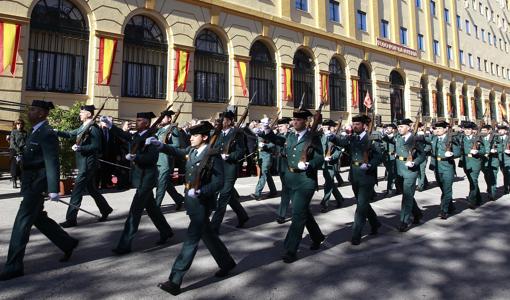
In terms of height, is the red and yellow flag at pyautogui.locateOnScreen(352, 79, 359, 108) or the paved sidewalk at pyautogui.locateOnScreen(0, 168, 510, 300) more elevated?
the red and yellow flag at pyautogui.locateOnScreen(352, 79, 359, 108)

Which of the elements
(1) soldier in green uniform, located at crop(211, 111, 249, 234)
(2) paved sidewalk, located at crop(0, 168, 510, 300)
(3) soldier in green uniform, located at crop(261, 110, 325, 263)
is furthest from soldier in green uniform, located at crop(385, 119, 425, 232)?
(1) soldier in green uniform, located at crop(211, 111, 249, 234)

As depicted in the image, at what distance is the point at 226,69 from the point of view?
60.4ft

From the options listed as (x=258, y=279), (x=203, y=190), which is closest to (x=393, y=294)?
(x=258, y=279)

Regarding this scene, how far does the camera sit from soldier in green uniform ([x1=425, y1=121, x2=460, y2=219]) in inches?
277

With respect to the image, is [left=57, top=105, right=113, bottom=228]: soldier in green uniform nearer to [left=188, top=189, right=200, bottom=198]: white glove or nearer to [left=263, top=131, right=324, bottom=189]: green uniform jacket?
[left=188, top=189, right=200, bottom=198]: white glove

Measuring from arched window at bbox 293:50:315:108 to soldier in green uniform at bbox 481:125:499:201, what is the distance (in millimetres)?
12582

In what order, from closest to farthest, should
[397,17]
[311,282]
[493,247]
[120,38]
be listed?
[311,282] < [493,247] < [120,38] < [397,17]

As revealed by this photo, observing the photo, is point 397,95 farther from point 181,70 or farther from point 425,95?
point 181,70

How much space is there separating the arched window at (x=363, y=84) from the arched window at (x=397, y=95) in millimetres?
2652

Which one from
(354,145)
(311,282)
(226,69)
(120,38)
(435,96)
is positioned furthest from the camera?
(435,96)

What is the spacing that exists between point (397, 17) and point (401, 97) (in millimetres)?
6125

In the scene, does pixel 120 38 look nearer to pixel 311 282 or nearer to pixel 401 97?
pixel 311 282

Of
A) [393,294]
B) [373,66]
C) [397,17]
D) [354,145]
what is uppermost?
[397,17]

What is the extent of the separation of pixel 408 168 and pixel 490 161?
4.22 meters
